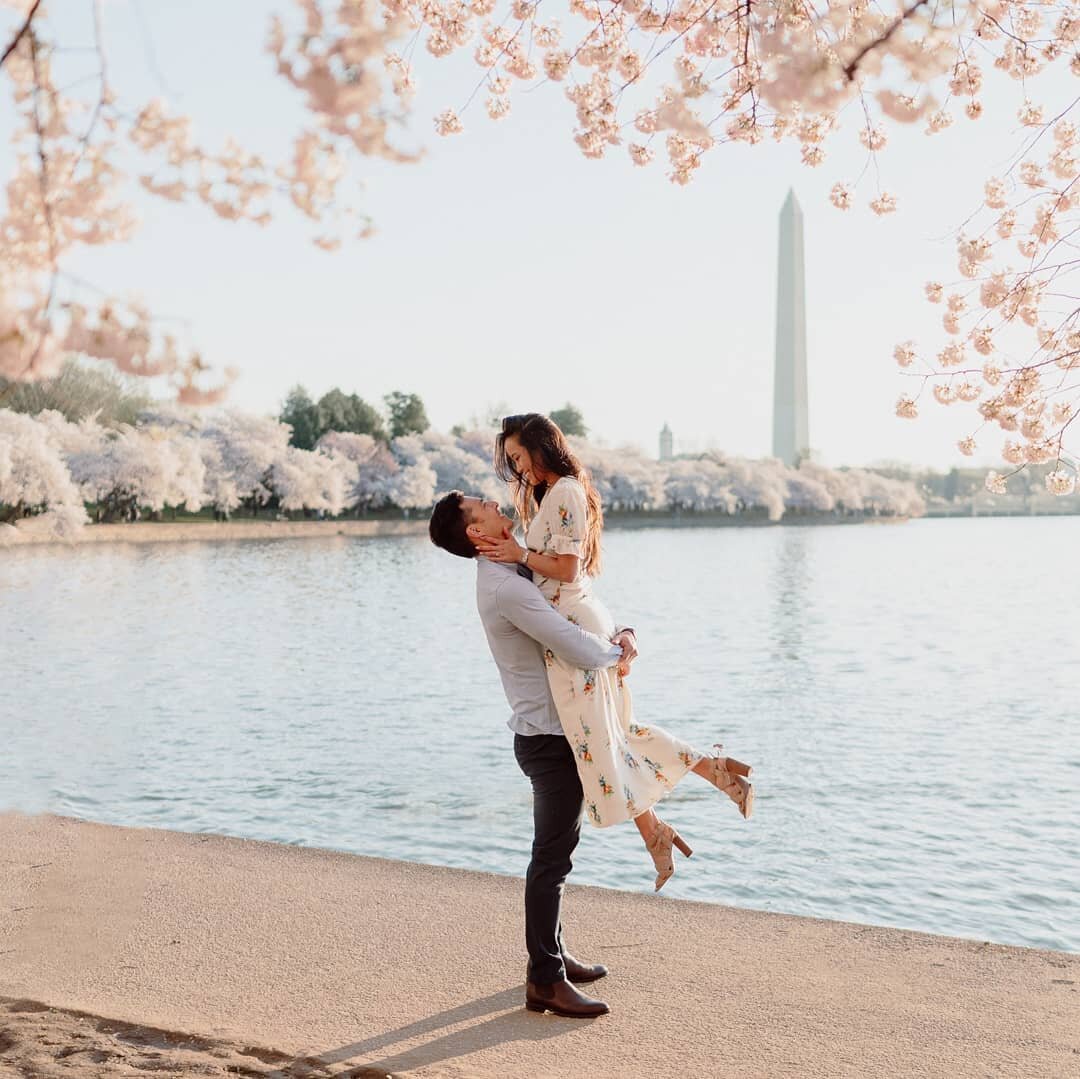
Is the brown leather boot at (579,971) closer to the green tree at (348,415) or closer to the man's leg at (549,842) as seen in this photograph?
the man's leg at (549,842)

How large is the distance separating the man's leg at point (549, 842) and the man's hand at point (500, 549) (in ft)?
1.72

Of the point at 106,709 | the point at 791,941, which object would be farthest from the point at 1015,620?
the point at 791,941

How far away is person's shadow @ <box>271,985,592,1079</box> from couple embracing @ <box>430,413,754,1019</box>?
0.08 m

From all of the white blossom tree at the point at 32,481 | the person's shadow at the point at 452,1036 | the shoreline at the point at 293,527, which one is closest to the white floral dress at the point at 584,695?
the person's shadow at the point at 452,1036

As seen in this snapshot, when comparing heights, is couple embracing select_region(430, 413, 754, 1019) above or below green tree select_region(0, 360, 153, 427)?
below

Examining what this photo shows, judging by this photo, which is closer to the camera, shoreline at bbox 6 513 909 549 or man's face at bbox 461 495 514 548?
man's face at bbox 461 495 514 548

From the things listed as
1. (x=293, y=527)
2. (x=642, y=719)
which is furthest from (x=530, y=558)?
(x=293, y=527)

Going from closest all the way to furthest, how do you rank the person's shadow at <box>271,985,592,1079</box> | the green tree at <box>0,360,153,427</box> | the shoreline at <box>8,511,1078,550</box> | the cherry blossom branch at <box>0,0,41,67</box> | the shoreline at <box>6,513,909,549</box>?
1. the cherry blossom branch at <box>0,0,41,67</box>
2. the person's shadow at <box>271,985,592,1079</box>
3. the shoreline at <box>6,513,909,549</box>
4. the shoreline at <box>8,511,1078,550</box>
5. the green tree at <box>0,360,153,427</box>

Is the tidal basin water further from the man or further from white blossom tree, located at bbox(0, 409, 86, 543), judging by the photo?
white blossom tree, located at bbox(0, 409, 86, 543)

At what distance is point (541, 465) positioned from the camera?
11.7 feet

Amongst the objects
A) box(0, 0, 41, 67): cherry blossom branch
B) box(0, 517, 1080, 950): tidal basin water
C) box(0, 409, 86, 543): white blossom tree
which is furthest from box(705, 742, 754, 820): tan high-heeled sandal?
box(0, 409, 86, 543): white blossom tree

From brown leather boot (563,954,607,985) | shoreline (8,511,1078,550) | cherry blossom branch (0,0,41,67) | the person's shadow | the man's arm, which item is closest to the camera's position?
cherry blossom branch (0,0,41,67)

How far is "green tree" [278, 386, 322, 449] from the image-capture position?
7075 centimetres

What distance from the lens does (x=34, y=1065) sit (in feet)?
10.4
